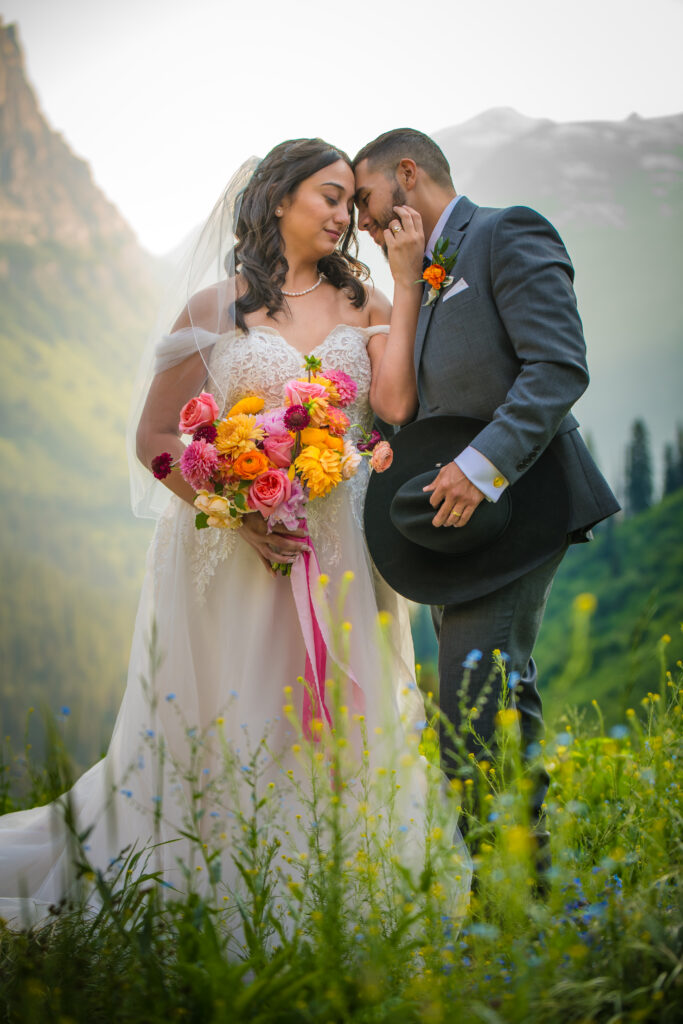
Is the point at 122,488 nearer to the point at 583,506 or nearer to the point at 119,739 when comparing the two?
the point at 119,739

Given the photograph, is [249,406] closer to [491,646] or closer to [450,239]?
[450,239]

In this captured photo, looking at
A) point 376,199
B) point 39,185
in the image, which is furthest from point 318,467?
point 39,185

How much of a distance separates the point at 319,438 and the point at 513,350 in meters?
0.66

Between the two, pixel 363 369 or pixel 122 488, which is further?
pixel 122 488

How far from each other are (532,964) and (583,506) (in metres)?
1.36

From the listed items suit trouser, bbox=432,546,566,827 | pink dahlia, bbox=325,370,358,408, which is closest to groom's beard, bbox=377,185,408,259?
pink dahlia, bbox=325,370,358,408

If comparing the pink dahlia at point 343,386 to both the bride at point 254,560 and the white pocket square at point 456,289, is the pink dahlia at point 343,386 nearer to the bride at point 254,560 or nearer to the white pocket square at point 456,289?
the bride at point 254,560

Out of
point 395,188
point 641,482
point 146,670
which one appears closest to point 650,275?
point 641,482

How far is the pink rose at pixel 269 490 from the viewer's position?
2.21m

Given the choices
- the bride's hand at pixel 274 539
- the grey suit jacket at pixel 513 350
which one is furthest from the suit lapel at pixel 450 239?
the bride's hand at pixel 274 539

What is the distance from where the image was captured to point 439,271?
94.2 inches

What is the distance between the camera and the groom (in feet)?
6.97

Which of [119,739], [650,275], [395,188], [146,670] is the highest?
[650,275]

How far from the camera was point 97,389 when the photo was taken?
274 inches
